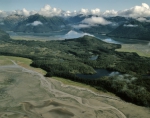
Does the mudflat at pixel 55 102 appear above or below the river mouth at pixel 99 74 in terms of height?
below

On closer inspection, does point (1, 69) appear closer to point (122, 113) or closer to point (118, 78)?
point (118, 78)

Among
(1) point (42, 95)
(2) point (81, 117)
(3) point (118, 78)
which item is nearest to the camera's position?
(2) point (81, 117)

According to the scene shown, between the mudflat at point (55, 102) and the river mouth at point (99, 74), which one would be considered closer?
the mudflat at point (55, 102)

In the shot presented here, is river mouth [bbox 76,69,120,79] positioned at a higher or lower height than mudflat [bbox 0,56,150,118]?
higher

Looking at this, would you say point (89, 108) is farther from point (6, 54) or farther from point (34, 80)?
point (6, 54)

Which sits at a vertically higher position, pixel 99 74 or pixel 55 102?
pixel 99 74

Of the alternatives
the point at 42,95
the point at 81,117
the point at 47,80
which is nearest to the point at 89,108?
the point at 81,117

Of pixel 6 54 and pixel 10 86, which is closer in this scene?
pixel 10 86

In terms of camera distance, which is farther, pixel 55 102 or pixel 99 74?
pixel 99 74

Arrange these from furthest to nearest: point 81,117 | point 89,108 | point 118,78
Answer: point 118,78
point 89,108
point 81,117

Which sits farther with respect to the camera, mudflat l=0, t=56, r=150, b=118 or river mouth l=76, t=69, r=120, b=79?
river mouth l=76, t=69, r=120, b=79
